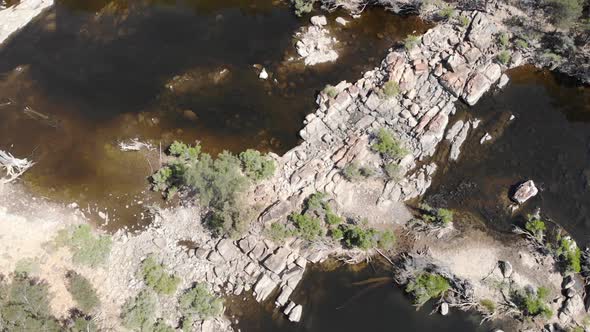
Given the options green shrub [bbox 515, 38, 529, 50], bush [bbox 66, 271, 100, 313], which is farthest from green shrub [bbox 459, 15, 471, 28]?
bush [bbox 66, 271, 100, 313]

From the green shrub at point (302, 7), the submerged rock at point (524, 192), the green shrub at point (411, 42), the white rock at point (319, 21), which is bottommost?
the submerged rock at point (524, 192)

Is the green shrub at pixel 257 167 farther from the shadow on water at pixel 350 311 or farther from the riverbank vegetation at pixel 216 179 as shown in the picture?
the shadow on water at pixel 350 311

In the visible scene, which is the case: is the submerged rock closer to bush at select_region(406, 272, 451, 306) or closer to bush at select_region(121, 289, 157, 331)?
bush at select_region(406, 272, 451, 306)

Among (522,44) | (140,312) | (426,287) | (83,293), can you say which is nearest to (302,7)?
(522,44)

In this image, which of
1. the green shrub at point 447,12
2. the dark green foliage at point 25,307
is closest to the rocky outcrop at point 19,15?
the dark green foliage at point 25,307

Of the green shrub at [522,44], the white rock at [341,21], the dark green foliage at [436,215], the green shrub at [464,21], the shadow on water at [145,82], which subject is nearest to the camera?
the dark green foliage at [436,215]

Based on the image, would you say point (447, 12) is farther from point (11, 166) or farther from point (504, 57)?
point (11, 166)
